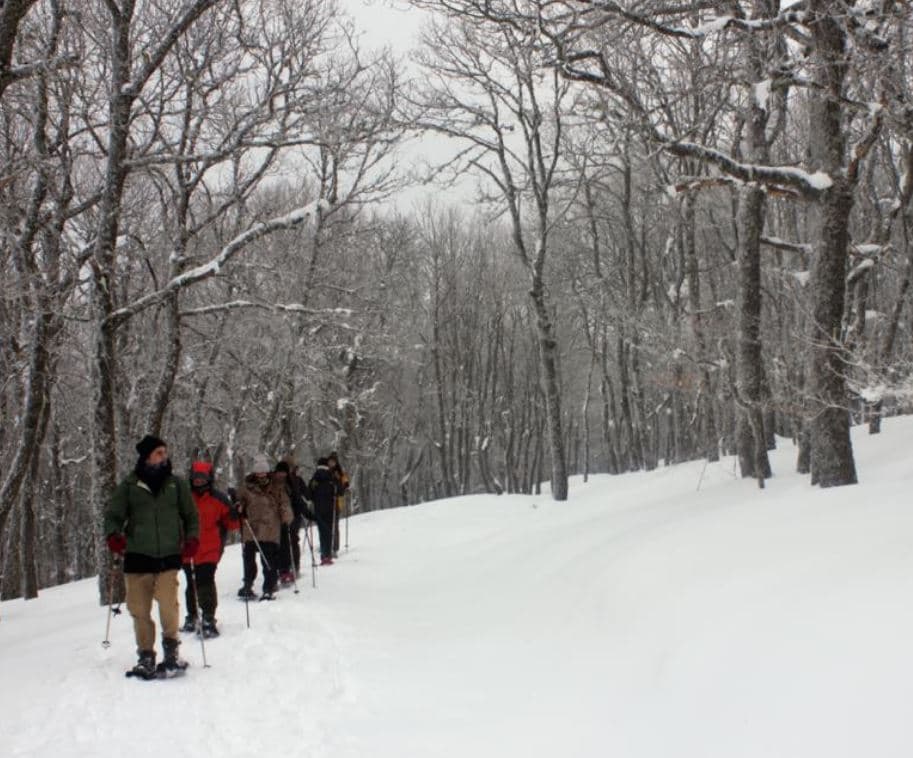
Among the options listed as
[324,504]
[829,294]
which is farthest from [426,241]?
[829,294]

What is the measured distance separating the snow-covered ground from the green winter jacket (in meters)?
1.10

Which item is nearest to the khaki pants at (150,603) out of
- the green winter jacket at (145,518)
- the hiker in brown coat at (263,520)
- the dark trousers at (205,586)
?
the green winter jacket at (145,518)

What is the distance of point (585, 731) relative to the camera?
206 inches

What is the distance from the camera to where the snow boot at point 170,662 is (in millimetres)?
7047

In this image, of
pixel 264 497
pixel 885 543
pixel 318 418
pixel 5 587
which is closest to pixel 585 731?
pixel 885 543

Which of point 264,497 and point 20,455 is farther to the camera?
point 20,455

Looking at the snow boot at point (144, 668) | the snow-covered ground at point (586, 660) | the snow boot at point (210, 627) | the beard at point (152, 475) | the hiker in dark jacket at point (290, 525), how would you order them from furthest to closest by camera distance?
1. the hiker in dark jacket at point (290, 525)
2. the snow boot at point (210, 627)
3. the beard at point (152, 475)
4. the snow boot at point (144, 668)
5. the snow-covered ground at point (586, 660)

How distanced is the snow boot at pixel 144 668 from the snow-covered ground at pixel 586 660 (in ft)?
0.44

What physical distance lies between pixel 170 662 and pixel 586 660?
351 centimetres

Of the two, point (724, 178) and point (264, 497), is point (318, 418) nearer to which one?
point (264, 497)

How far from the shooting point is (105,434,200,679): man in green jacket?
23.1 ft

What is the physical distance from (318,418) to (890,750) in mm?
32241

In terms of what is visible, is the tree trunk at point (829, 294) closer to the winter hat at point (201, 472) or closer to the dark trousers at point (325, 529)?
the winter hat at point (201, 472)

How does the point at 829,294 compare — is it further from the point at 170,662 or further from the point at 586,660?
the point at 170,662
